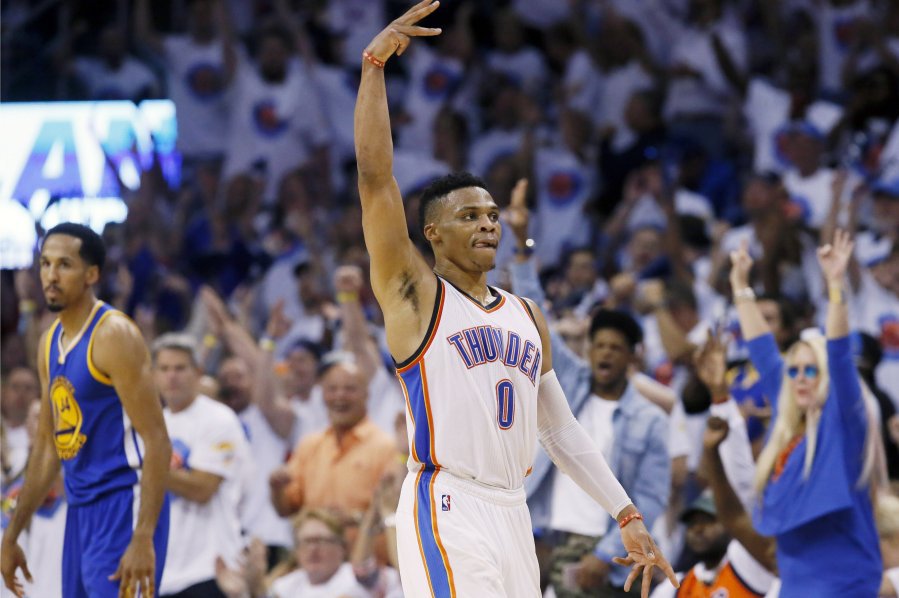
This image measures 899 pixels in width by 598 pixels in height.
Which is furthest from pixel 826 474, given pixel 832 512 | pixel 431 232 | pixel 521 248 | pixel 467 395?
pixel 431 232

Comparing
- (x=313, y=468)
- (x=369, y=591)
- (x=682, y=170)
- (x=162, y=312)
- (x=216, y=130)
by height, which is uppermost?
(x=216, y=130)

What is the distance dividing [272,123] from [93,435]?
24.4 feet

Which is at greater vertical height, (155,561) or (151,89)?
(151,89)

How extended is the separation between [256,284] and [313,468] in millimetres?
3708

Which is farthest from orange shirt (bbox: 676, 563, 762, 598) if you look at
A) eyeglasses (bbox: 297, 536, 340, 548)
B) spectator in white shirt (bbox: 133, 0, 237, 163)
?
spectator in white shirt (bbox: 133, 0, 237, 163)

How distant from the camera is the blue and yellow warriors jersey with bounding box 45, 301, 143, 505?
611cm

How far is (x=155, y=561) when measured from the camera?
6062 mm

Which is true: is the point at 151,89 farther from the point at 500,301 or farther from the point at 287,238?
the point at 500,301

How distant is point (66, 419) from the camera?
618 cm

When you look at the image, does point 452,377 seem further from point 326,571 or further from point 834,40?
point 834,40

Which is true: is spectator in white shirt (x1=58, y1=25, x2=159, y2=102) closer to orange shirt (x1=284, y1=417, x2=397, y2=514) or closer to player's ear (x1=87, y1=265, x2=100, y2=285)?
orange shirt (x1=284, y1=417, x2=397, y2=514)

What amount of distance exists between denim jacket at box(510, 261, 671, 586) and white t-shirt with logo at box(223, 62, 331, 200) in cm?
664

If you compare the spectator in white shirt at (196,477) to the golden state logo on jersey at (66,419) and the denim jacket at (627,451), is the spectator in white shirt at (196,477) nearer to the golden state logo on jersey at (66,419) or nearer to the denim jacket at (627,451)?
the golden state logo on jersey at (66,419)

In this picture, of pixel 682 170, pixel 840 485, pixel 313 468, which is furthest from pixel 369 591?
pixel 682 170
